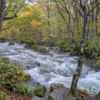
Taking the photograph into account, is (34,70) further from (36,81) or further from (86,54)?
(86,54)

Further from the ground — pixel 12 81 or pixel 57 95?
pixel 12 81

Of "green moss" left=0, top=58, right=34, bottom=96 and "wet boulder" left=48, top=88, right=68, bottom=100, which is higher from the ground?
"green moss" left=0, top=58, right=34, bottom=96

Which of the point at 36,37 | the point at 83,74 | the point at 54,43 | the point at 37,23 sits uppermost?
the point at 37,23

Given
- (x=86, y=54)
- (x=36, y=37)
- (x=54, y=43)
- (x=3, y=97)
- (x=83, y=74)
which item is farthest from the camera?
(x=54, y=43)

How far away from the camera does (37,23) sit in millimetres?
17125

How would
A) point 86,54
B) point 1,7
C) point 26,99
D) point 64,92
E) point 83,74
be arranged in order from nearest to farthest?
1. point 1,7
2. point 26,99
3. point 64,92
4. point 83,74
5. point 86,54

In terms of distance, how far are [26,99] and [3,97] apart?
115cm

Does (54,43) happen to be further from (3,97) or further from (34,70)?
(3,97)

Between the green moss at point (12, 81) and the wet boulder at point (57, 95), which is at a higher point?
the green moss at point (12, 81)

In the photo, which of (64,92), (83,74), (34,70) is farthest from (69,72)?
(64,92)

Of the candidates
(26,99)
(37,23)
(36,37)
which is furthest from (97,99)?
(36,37)

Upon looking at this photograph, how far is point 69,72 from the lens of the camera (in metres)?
9.26

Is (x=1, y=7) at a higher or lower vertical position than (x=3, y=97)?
higher

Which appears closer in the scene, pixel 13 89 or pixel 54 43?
pixel 13 89
